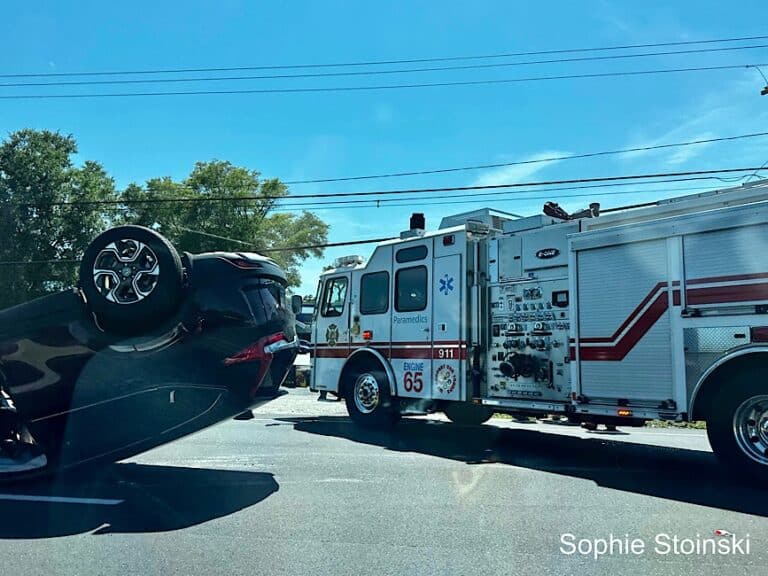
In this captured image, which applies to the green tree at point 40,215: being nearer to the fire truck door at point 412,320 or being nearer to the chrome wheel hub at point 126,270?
the fire truck door at point 412,320

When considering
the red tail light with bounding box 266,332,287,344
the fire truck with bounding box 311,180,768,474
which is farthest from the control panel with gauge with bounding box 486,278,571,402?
the red tail light with bounding box 266,332,287,344

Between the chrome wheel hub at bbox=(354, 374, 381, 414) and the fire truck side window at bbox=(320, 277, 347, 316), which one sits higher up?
the fire truck side window at bbox=(320, 277, 347, 316)

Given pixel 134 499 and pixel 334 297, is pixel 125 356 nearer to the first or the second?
pixel 134 499

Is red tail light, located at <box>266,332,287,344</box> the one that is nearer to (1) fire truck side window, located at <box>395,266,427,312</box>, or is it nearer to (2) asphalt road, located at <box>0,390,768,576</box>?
(2) asphalt road, located at <box>0,390,768,576</box>

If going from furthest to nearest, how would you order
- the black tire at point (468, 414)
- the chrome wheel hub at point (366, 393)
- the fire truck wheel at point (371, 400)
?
the black tire at point (468, 414)
the chrome wheel hub at point (366, 393)
the fire truck wheel at point (371, 400)

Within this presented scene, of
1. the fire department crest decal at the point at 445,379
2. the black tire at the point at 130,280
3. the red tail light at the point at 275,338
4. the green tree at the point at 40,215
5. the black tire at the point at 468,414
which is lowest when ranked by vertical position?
the black tire at the point at 468,414

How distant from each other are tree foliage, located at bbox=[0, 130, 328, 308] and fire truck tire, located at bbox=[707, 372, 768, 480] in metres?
26.3

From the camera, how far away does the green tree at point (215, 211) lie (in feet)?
128

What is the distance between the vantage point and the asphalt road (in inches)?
163

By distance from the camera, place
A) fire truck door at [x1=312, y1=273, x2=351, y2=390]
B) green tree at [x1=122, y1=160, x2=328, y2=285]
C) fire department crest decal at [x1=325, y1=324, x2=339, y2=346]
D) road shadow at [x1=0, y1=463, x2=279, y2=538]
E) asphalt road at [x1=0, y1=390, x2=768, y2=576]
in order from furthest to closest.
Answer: green tree at [x1=122, y1=160, x2=328, y2=285]
fire department crest decal at [x1=325, y1=324, x2=339, y2=346]
fire truck door at [x1=312, y1=273, x2=351, y2=390]
road shadow at [x1=0, y1=463, x2=279, y2=538]
asphalt road at [x1=0, y1=390, x2=768, y2=576]

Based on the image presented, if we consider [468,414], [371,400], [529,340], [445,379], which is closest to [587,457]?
[529,340]

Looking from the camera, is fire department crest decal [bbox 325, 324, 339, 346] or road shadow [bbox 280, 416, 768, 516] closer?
road shadow [bbox 280, 416, 768, 516]

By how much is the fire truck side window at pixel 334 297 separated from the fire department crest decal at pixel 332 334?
25 cm

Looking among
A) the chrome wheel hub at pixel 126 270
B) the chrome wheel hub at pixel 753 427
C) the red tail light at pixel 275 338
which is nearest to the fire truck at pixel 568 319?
the chrome wheel hub at pixel 753 427
